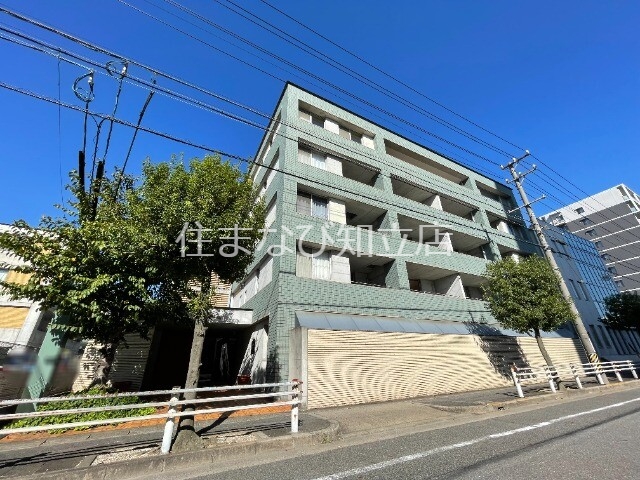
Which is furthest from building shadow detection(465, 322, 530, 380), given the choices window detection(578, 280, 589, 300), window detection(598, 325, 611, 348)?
window detection(578, 280, 589, 300)

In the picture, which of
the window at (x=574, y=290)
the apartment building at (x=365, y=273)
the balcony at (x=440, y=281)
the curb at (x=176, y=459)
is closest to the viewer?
the curb at (x=176, y=459)

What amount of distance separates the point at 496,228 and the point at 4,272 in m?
32.6

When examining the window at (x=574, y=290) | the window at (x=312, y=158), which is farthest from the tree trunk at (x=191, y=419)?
the window at (x=574, y=290)

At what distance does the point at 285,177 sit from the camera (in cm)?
1443

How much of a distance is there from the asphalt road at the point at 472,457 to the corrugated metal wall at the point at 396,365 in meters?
4.55

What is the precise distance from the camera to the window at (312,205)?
1485 centimetres

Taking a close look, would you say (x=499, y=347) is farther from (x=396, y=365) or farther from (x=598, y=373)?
(x=396, y=365)

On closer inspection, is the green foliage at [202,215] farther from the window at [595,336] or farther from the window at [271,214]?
the window at [595,336]

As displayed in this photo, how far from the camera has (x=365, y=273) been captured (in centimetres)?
1708

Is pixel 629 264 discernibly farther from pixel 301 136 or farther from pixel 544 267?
pixel 301 136

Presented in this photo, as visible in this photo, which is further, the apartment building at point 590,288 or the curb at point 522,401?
the apartment building at point 590,288

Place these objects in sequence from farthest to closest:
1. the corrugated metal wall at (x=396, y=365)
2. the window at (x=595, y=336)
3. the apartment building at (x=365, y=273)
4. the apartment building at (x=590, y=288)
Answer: the apartment building at (x=590, y=288) < the window at (x=595, y=336) < the apartment building at (x=365, y=273) < the corrugated metal wall at (x=396, y=365)

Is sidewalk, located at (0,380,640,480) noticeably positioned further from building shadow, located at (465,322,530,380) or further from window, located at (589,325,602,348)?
window, located at (589,325,602,348)

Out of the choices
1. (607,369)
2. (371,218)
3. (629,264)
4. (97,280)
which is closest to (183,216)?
(97,280)
